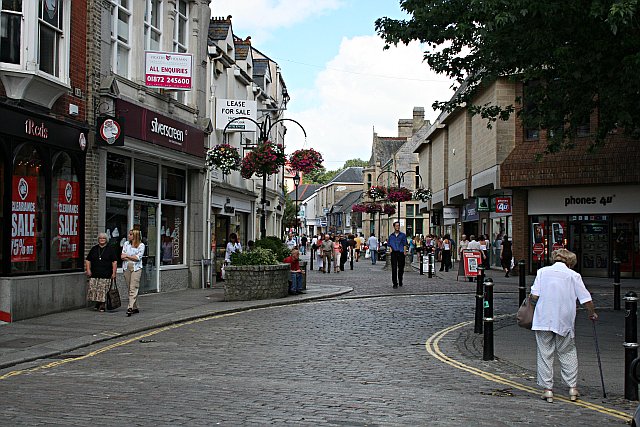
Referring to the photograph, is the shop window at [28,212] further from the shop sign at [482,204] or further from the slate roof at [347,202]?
the slate roof at [347,202]

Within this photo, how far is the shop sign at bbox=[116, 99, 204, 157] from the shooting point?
62.6 ft

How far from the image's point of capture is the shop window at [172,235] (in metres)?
22.9

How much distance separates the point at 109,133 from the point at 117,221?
2.82 meters

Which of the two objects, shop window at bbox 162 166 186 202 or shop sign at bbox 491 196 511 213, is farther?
shop sign at bbox 491 196 511 213

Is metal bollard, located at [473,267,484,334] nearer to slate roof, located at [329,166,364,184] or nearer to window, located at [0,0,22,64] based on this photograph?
window, located at [0,0,22,64]

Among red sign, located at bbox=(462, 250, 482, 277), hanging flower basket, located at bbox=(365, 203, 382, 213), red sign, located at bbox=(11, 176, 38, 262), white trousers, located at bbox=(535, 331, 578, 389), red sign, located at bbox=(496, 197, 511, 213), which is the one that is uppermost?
hanging flower basket, located at bbox=(365, 203, 382, 213)

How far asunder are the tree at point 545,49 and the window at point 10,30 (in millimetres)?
6689

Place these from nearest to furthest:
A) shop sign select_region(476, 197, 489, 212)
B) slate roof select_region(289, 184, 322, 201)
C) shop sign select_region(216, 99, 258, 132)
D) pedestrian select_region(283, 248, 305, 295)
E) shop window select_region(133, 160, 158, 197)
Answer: shop window select_region(133, 160, 158, 197)
pedestrian select_region(283, 248, 305, 295)
shop sign select_region(216, 99, 258, 132)
shop sign select_region(476, 197, 489, 212)
slate roof select_region(289, 184, 322, 201)

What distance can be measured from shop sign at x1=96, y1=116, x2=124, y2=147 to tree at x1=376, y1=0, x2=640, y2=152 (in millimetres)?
6294

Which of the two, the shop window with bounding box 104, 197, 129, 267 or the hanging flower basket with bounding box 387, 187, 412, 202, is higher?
the hanging flower basket with bounding box 387, 187, 412, 202

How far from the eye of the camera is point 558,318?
8523 millimetres

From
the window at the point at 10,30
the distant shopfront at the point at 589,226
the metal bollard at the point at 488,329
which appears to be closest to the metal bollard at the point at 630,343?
the metal bollard at the point at 488,329

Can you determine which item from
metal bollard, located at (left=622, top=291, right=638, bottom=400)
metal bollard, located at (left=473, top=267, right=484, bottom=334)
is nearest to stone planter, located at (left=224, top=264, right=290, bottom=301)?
metal bollard, located at (left=473, top=267, right=484, bottom=334)

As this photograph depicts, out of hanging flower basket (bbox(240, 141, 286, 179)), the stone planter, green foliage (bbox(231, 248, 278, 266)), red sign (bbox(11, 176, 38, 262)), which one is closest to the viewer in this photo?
red sign (bbox(11, 176, 38, 262))
